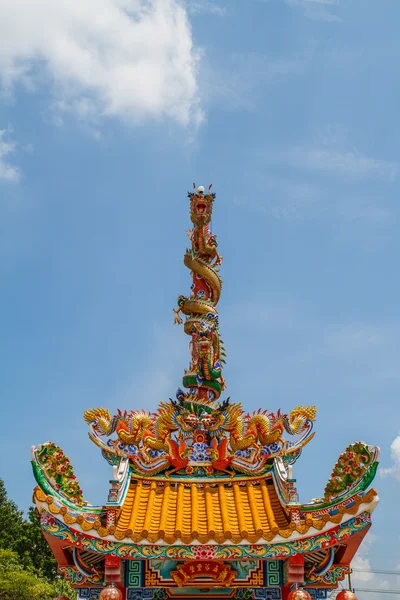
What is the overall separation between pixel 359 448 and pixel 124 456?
346cm

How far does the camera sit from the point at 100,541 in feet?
24.8

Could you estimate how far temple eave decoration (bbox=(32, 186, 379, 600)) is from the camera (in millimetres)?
7547

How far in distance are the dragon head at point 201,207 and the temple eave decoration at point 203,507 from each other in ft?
8.17

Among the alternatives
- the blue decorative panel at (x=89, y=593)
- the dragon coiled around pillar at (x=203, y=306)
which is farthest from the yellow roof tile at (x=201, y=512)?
the dragon coiled around pillar at (x=203, y=306)

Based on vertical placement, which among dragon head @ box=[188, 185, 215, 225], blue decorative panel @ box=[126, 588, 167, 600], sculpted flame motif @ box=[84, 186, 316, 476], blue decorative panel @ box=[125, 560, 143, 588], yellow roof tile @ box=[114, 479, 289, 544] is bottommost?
blue decorative panel @ box=[126, 588, 167, 600]

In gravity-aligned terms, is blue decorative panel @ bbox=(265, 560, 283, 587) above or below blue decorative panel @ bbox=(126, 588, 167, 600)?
above

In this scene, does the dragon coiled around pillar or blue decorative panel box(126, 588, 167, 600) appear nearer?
blue decorative panel box(126, 588, 167, 600)

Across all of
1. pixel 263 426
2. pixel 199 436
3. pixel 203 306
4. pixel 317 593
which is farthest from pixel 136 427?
pixel 317 593

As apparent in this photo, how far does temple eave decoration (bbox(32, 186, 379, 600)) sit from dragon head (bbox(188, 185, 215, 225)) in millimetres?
2490

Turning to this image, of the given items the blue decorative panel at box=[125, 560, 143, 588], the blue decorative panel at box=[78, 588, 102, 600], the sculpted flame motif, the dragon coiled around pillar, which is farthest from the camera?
the dragon coiled around pillar

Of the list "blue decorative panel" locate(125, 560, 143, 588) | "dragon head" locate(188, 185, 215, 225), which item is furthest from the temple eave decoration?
"dragon head" locate(188, 185, 215, 225)

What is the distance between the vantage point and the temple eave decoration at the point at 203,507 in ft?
24.8

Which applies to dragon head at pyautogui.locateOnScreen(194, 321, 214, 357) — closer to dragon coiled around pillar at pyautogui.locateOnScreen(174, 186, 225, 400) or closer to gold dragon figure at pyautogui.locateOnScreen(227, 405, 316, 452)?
dragon coiled around pillar at pyautogui.locateOnScreen(174, 186, 225, 400)

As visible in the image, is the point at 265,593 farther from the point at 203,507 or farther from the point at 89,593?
the point at 89,593
